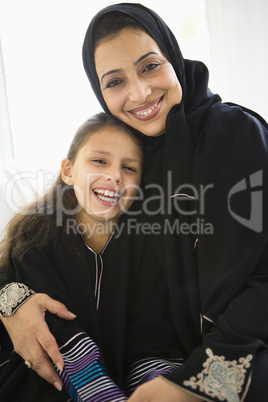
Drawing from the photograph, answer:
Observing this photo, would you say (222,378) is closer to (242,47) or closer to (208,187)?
(208,187)

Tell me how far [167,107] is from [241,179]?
1.13ft

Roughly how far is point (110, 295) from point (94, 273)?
0.08m

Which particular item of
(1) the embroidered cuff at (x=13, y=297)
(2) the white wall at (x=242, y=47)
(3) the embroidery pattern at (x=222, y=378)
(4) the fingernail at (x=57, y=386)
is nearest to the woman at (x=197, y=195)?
(3) the embroidery pattern at (x=222, y=378)

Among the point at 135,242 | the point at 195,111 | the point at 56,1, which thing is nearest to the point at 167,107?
the point at 195,111

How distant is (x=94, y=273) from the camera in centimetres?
129

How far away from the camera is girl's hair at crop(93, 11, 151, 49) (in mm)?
1280

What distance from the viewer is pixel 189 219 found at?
120 cm

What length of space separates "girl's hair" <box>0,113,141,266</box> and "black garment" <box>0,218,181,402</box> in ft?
0.10

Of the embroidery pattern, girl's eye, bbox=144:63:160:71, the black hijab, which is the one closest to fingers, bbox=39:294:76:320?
the black hijab

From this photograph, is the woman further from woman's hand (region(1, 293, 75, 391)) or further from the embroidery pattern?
woman's hand (region(1, 293, 75, 391))

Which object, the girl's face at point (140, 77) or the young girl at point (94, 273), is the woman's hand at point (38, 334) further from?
the girl's face at point (140, 77)

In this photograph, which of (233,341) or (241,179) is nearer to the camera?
(233,341)

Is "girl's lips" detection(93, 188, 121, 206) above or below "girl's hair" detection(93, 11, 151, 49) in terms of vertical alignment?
below

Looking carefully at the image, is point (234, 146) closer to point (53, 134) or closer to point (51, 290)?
point (51, 290)
